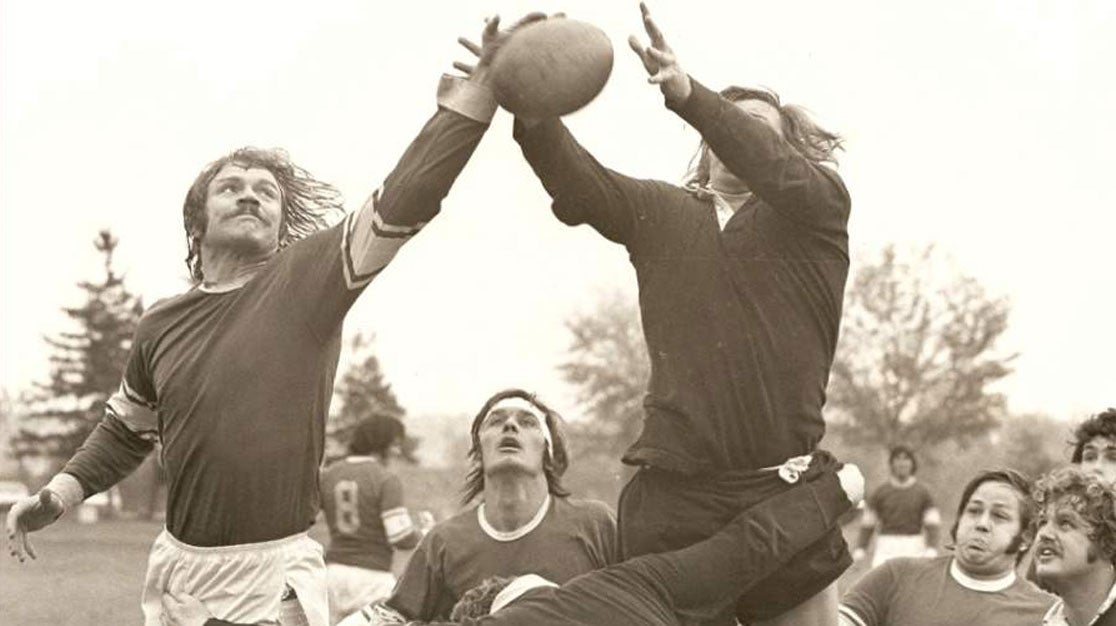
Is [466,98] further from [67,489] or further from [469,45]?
[67,489]

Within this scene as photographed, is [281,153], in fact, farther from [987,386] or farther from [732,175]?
[987,386]

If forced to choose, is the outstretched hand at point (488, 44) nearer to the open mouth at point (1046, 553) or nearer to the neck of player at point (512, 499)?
the open mouth at point (1046, 553)

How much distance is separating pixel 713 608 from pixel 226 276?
1766mm

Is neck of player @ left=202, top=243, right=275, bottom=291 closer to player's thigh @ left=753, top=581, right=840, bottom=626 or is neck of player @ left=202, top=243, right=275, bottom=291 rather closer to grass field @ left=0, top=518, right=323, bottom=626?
player's thigh @ left=753, top=581, right=840, bottom=626

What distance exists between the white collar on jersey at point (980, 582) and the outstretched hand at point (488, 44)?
3.09 m

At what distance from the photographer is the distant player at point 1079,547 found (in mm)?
6105

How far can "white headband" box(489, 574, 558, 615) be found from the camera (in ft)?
17.1

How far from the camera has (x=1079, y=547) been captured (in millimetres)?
6125

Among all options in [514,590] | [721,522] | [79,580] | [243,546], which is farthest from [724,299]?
[79,580]

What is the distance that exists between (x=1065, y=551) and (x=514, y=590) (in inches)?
75.1

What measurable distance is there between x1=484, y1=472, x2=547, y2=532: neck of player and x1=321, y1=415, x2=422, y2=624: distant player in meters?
3.50

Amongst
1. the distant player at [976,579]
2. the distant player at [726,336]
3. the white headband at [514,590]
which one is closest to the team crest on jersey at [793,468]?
the distant player at [726,336]

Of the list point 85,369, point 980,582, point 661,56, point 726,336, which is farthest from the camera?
point 85,369

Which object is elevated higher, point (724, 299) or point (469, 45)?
point (469, 45)
